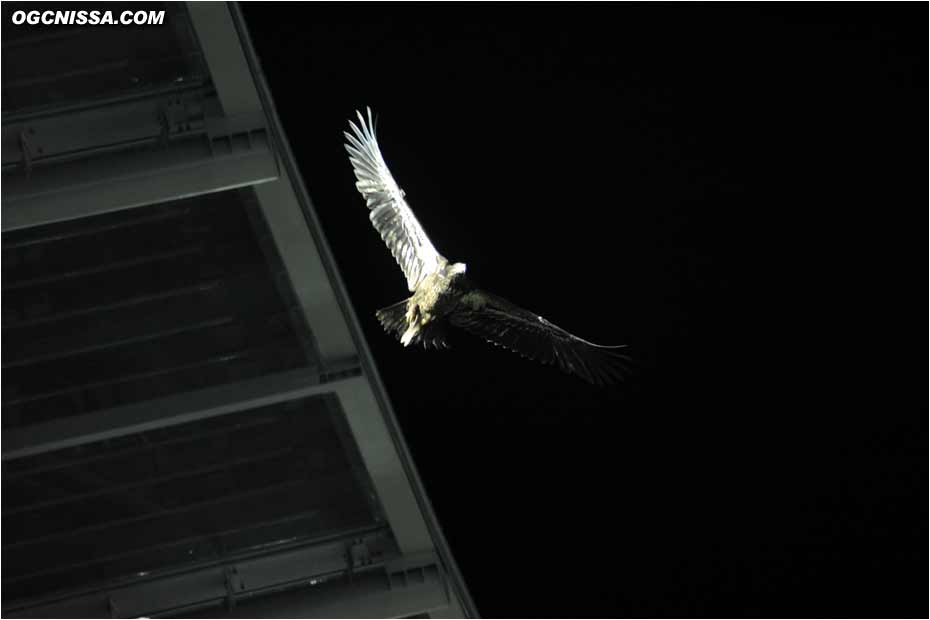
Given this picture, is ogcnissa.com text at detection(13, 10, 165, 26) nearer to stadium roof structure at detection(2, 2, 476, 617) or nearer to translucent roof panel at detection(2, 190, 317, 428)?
stadium roof structure at detection(2, 2, 476, 617)

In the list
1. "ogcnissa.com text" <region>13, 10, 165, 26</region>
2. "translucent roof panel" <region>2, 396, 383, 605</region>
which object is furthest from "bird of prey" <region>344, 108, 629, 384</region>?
"translucent roof panel" <region>2, 396, 383, 605</region>

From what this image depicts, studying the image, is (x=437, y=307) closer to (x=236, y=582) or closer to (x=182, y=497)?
(x=182, y=497)

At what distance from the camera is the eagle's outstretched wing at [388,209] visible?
11.2 meters

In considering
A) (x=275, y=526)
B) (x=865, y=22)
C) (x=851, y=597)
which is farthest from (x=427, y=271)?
(x=851, y=597)

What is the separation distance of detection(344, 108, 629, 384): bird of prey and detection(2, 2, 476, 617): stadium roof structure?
34.5 inches

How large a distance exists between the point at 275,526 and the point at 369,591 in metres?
0.81

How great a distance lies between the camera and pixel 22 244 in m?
12.5

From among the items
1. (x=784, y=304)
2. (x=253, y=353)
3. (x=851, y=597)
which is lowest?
(x=851, y=597)

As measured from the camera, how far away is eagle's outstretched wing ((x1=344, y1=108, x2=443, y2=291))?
36.8 feet

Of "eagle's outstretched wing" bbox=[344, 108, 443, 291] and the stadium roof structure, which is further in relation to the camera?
the stadium roof structure

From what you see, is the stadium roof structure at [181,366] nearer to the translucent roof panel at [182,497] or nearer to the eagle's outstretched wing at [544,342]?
the translucent roof panel at [182,497]

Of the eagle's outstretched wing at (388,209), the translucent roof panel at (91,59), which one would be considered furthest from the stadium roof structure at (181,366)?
the eagle's outstretched wing at (388,209)

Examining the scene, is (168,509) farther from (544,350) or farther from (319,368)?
(544,350)

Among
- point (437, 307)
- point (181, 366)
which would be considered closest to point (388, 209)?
point (437, 307)
